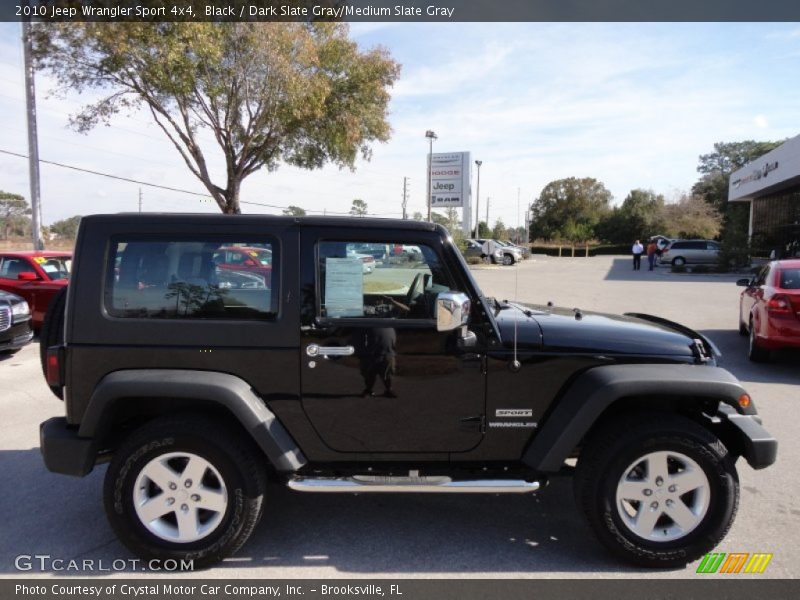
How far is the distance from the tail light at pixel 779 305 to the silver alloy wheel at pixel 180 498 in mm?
7398

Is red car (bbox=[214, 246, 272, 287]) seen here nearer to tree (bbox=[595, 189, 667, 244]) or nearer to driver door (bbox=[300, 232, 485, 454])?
driver door (bbox=[300, 232, 485, 454])

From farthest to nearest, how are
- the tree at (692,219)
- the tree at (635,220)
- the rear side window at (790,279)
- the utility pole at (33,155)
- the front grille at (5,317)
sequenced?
the tree at (635,220) < the tree at (692,219) < the utility pole at (33,155) < the front grille at (5,317) < the rear side window at (790,279)

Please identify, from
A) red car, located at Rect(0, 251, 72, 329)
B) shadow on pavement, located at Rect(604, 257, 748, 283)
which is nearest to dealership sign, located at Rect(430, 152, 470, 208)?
shadow on pavement, located at Rect(604, 257, 748, 283)

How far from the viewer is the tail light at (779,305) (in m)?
7.42

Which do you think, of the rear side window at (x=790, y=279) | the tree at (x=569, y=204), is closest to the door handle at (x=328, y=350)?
the rear side window at (x=790, y=279)

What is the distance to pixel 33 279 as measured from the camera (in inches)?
387

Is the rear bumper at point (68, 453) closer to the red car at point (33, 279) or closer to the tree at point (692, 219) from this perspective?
the red car at point (33, 279)

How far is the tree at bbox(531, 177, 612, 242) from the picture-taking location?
77062 millimetres

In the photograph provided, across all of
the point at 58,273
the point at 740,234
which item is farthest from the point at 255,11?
the point at 740,234

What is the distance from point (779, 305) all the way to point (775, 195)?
39599 millimetres

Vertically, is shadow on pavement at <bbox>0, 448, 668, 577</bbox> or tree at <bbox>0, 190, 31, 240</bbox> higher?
tree at <bbox>0, 190, 31, 240</bbox>

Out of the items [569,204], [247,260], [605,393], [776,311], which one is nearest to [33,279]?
[247,260]

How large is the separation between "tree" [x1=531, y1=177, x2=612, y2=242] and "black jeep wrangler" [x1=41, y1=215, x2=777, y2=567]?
74772 millimetres

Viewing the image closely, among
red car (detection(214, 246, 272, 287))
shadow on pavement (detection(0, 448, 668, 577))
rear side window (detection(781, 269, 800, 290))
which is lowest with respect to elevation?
shadow on pavement (detection(0, 448, 668, 577))
